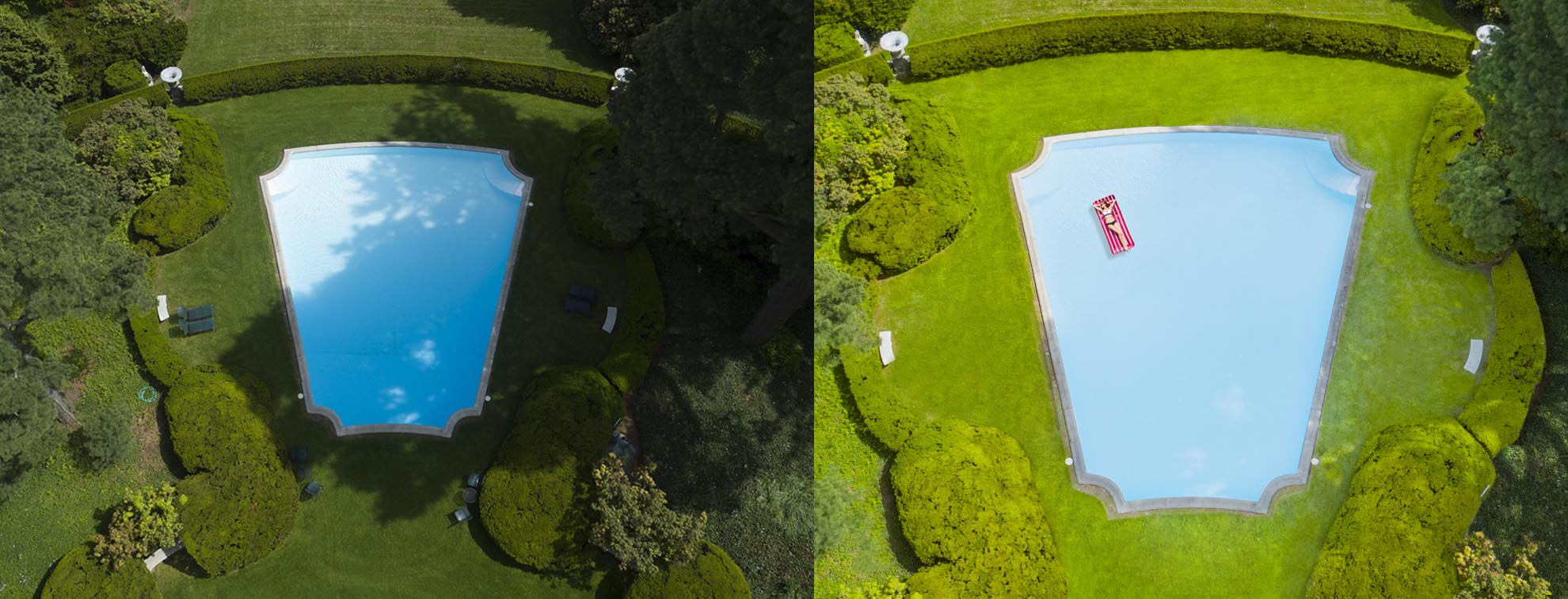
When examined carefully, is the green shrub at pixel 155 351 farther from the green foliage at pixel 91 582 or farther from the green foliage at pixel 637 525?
the green foliage at pixel 637 525

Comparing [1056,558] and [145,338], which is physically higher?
[145,338]

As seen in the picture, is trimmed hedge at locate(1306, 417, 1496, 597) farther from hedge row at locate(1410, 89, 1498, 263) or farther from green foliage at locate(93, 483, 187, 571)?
green foliage at locate(93, 483, 187, 571)

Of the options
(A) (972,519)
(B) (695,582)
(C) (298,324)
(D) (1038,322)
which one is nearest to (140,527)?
(C) (298,324)

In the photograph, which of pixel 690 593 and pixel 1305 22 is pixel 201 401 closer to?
pixel 690 593

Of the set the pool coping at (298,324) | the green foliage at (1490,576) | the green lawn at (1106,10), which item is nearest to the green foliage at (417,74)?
the pool coping at (298,324)

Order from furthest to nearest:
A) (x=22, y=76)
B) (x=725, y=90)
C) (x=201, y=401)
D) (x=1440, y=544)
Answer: (x=22, y=76) < (x=201, y=401) < (x=1440, y=544) < (x=725, y=90)

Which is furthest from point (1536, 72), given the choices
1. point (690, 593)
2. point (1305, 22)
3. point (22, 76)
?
point (22, 76)
